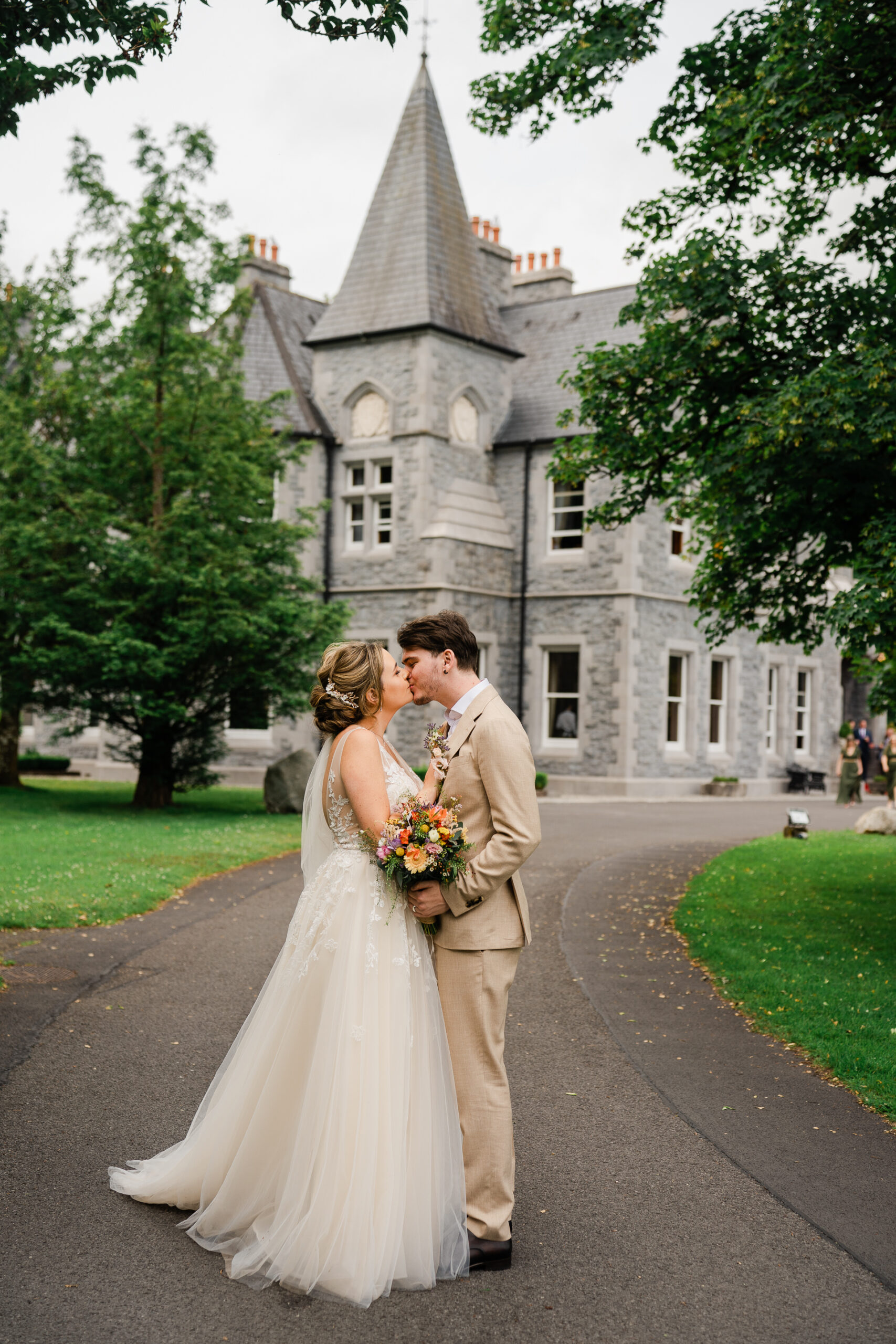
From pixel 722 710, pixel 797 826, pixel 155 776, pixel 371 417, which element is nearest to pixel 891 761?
pixel 722 710

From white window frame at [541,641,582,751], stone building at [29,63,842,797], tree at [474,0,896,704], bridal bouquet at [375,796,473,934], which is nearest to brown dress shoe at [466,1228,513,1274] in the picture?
bridal bouquet at [375,796,473,934]

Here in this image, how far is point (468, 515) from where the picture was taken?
27797 mm

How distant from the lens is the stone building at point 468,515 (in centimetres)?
2717

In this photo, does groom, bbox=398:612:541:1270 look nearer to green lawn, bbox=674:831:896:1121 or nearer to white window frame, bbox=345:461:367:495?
green lawn, bbox=674:831:896:1121

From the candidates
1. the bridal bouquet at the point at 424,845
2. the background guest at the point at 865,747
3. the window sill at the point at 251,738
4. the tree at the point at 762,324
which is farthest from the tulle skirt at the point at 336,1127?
the background guest at the point at 865,747

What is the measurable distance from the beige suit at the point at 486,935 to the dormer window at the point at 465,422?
2419 cm

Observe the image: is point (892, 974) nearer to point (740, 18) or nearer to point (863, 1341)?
point (863, 1341)

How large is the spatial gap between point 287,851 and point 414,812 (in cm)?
1154

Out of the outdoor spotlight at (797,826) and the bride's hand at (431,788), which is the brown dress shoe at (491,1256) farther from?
the outdoor spotlight at (797,826)

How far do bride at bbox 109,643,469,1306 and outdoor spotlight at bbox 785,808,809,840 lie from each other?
14.7m

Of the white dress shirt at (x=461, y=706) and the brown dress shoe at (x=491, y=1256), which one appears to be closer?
the brown dress shoe at (x=491, y=1256)

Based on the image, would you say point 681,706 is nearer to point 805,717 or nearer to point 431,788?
point 805,717

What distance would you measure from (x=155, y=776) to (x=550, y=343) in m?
15.9

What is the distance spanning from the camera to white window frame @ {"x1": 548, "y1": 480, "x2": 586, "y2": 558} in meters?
28.2
